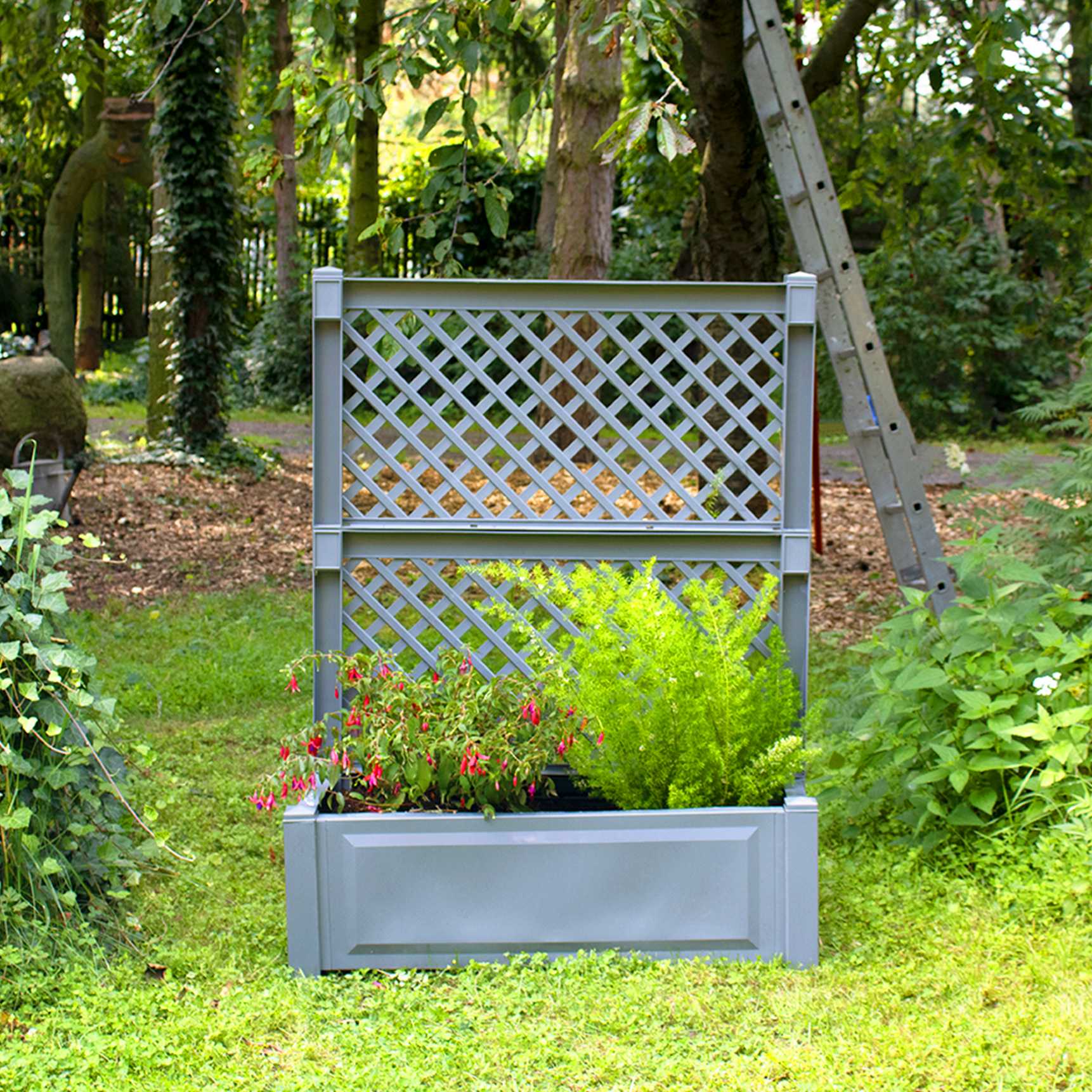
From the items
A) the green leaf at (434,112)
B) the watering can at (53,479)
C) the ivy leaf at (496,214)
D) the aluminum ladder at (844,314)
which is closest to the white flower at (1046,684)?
the aluminum ladder at (844,314)

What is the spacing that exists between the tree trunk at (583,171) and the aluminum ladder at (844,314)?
338 cm

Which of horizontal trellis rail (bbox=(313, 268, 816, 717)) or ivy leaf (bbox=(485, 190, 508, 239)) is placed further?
ivy leaf (bbox=(485, 190, 508, 239))

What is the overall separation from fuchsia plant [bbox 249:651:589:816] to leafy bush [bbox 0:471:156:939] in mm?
448

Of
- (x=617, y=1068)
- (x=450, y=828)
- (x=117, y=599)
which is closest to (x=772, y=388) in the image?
(x=450, y=828)

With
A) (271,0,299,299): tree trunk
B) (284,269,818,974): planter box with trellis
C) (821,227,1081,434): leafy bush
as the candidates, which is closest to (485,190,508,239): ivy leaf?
(284,269,818,974): planter box with trellis

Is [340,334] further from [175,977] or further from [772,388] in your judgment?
[175,977]

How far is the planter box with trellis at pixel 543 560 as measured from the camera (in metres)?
3.06

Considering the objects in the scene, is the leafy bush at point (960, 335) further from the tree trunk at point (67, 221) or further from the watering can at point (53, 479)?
the watering can at point (53, 479)

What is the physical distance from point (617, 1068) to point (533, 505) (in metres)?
7.18

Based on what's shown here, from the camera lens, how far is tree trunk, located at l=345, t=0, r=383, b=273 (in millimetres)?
12508

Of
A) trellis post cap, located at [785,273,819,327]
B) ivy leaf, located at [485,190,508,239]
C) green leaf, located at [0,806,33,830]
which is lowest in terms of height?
green leaf, located at [0,806,33,830]

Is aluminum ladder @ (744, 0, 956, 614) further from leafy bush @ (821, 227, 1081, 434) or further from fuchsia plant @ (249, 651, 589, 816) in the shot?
leafy bush @ (821, 227, 1081, 434)

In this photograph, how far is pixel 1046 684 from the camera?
3.42 metres

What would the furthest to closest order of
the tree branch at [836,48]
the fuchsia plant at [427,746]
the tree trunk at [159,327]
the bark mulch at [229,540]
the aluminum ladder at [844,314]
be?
the tree trunk at [159,327] → the bark mulch at [229,540] → the tree branch at [836,48] → the aluminum ladder at [844,314] → the fuchsia plant at [427,746]
